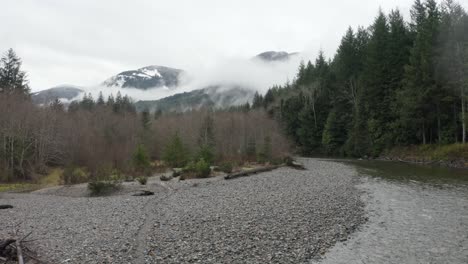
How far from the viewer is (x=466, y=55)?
36.0 meters

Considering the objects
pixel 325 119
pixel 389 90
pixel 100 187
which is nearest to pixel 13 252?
pixel 100 187

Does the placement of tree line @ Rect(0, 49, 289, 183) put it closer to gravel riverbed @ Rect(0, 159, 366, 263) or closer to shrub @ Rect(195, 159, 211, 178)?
shrub @ Rect(195, 159, 211, 178)

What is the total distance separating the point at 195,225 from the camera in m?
14.0

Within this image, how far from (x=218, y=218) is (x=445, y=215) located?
1073 cm

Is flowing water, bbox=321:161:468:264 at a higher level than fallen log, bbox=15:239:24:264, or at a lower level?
lower

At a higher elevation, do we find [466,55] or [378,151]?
[466,55]

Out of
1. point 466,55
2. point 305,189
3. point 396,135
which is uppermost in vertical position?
point 466,55

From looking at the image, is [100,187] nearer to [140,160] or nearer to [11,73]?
[140,160]

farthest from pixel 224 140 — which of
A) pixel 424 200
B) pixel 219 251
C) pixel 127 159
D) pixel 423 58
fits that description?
pixel 219 251

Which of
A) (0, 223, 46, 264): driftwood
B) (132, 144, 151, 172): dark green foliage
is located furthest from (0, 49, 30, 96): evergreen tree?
(0, 223, 46, 264): driftwood

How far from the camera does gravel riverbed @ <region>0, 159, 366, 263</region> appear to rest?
10422mm

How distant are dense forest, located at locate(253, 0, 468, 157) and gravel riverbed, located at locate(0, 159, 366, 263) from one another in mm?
26231

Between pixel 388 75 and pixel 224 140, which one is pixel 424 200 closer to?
pixel 388 75

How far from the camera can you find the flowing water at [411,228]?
10.4 meters
